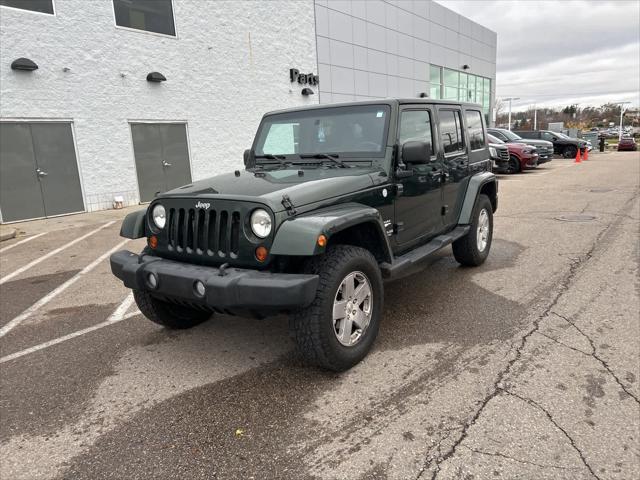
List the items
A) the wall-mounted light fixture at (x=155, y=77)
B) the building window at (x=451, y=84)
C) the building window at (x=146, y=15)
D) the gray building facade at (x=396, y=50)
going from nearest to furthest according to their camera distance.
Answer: the building window at (x=146, y=15)
the wall-mounted light fixture at (x=155, y=77)
the gray building facade at (x=396, y=50)
the building window at (x=451, y=84)

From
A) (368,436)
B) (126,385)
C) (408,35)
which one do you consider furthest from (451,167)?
(408,35)

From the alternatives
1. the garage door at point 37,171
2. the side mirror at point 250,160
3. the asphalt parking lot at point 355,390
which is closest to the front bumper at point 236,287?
the asphalt parking lot at point 355,390

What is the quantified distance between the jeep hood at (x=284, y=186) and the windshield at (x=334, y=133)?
0.30 metres

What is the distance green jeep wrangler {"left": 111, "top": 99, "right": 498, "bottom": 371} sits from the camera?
9.72ft

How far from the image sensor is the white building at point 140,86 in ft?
36.0

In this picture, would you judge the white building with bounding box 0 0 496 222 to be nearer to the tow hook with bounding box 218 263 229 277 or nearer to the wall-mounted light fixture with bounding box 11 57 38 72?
the wall-mounted light fixture with bounding box 11 57 38 72

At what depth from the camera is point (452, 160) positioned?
5.04 metres

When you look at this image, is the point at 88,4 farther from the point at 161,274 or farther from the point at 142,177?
the point at 161,274

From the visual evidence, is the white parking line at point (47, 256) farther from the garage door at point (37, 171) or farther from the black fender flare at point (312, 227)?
the black fender flare at point (312, 227)

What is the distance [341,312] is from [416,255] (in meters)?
1.29

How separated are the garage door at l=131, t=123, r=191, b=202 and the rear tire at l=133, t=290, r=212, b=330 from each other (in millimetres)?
10284

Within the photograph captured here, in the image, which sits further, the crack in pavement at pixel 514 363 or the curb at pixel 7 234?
the curb at pixel 7 234

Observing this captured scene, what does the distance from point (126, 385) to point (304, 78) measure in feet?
54.0

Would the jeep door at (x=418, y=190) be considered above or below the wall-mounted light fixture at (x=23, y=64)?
below
